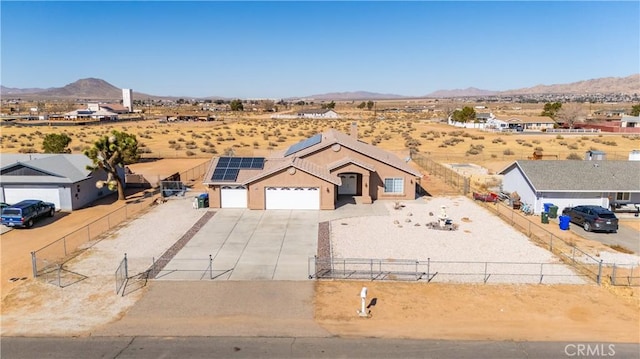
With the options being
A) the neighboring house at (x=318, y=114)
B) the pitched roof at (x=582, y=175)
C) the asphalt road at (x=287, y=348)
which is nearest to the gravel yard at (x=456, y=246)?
the pitched roof at (x=582, y=175)

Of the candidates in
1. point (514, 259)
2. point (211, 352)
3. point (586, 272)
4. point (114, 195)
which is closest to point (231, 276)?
point (211, 352)

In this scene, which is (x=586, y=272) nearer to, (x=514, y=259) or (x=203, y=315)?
(x=514, y=259)

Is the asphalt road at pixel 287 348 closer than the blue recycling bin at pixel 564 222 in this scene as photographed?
Yes

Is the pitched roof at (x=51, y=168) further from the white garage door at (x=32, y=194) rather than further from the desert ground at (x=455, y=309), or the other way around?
the desert ground at (x=455, y=309)

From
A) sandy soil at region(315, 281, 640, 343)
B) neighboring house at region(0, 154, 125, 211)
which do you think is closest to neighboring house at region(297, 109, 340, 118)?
neighboring house at region(0, 154, 125, 211)

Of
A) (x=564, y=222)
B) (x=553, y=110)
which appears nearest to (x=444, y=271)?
(x=564, y=222)

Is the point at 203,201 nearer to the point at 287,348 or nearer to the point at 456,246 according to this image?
the point at 456,246
